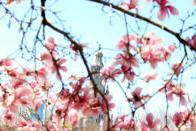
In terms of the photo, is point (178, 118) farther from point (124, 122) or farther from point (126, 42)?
point (126, 42)

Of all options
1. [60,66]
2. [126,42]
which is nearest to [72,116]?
[60,66]

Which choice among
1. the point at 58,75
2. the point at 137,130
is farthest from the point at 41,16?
the point at 137,130

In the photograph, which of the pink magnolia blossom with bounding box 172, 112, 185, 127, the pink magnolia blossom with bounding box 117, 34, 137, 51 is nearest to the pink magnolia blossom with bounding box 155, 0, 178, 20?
the pink magnolia blossom with bounding box 117, 34, 137, 51

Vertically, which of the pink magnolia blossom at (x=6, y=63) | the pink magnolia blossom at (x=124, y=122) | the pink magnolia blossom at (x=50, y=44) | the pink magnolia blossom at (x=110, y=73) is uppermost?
the pink magnolia blossom at (x=50, y=44)

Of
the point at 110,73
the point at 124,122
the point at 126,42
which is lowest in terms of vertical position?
the point at 124,122

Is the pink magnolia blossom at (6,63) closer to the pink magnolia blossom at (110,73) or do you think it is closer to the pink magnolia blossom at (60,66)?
the pink magnolia blossom at (60,66)

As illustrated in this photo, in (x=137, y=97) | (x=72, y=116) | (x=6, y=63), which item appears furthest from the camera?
(x=6, y=63)

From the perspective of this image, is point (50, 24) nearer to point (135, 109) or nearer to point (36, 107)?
point (135, 109)

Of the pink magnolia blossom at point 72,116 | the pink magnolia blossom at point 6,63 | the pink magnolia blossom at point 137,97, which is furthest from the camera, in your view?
the pink magnolia blossom at point 6,63

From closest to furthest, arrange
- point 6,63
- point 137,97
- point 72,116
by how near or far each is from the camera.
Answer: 1. point 137,97
2. point 72,116
3. point 6,63

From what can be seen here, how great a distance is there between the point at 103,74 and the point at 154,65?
0.90 ft

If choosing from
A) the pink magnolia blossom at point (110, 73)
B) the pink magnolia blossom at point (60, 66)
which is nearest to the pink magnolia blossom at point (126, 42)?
the pink magnolia blossom at point (110, 73)

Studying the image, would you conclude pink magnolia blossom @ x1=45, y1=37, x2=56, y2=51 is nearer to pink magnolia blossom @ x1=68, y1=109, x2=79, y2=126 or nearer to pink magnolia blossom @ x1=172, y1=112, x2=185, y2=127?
pink magnolia blossom @ x1=68, y1=109, x2=79, y2=126

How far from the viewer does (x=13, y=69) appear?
2.85m
